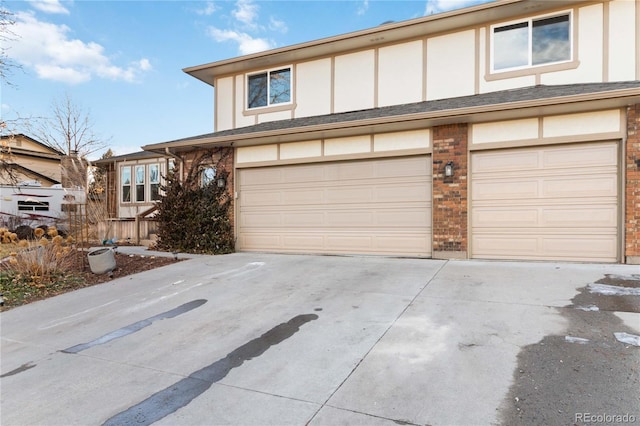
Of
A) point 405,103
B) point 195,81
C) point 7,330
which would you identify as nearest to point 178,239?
point 7,330

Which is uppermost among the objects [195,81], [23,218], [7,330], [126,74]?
[126,74]

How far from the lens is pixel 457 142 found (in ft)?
24.5

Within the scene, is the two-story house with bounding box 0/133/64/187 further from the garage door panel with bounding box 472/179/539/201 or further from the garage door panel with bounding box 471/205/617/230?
the garage door panel with bounding box 471/205/617/230

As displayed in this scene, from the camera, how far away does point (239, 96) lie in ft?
36.4

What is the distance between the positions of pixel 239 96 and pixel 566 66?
8.67m

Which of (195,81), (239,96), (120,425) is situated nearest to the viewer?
(120,425)

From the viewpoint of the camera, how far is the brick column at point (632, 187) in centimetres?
626

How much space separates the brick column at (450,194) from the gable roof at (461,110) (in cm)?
35

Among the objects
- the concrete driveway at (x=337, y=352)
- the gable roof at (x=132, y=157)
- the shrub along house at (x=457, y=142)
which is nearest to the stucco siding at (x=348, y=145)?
the shrub along house at (x=457, y=142)

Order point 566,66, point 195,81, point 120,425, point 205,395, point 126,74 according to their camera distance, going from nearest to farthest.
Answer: point 120,425 → point 205,395 → point 566,66 → point 195,81 → point 126,74

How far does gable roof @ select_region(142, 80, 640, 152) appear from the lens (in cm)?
611

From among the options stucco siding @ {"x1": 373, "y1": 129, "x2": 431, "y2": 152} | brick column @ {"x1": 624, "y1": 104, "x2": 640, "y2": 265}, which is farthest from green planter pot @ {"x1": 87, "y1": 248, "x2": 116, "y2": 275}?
brick column @ {"x1": 624, "y1": 104, "x2": 640, "y2": 265}

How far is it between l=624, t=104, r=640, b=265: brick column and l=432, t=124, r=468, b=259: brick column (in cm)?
270

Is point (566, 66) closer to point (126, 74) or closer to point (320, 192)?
point (320, 192)
